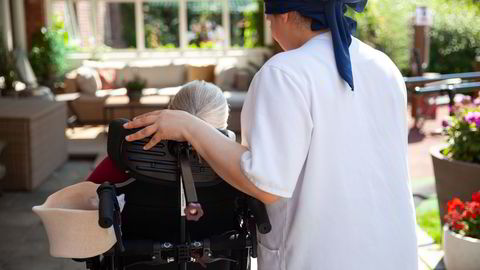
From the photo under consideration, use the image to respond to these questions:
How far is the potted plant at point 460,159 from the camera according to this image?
380cm

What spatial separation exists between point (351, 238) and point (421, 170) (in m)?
5.84

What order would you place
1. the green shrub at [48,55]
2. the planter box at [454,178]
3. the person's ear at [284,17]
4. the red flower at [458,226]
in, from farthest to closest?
1. the green shrub at [48,55]
2. the planter box at [454,178]
3. the red flower at [458,226]
4. the person's ear at [284,17]

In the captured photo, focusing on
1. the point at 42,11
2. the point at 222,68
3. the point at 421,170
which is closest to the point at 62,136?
the point at 421,170

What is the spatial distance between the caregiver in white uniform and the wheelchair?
90 millimetres

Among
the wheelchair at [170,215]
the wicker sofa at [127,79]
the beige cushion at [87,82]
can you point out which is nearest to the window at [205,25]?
the wicker sofa at [127,79]

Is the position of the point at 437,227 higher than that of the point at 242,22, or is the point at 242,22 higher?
the point at 242,22

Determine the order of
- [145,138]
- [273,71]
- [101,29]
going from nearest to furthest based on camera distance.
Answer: [273,71] < [145,138] < [101,29]

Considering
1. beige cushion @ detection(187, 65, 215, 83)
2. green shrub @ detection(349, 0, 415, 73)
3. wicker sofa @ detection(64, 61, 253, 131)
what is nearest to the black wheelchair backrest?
wicker sofa @ detection(64, 61, 253, 131)

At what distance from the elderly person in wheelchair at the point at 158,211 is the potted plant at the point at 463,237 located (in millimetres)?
1624

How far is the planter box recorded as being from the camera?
3.78 metres

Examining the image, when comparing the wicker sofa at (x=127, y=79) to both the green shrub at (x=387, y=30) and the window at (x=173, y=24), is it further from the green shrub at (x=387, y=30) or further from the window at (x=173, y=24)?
the green shrub at (x=387, y=30)

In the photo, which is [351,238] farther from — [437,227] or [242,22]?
[242,22]

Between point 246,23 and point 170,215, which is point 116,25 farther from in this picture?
point 170,215

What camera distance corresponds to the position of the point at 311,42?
1.46 metres
